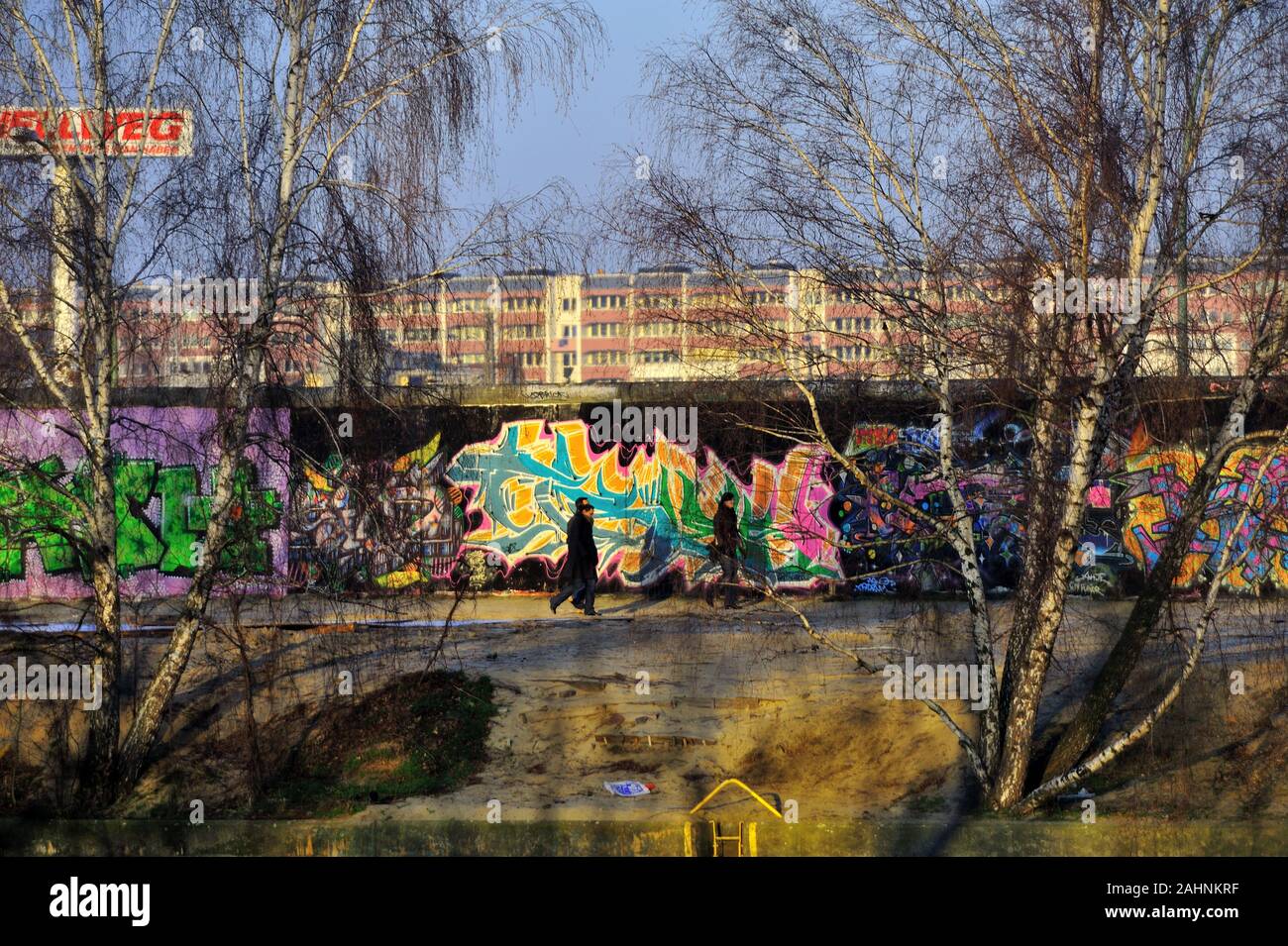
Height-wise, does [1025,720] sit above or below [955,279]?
below

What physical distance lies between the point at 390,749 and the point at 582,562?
19.7ft

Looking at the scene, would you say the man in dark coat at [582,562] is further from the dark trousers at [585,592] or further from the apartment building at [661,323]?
the apartment building at [661,323]

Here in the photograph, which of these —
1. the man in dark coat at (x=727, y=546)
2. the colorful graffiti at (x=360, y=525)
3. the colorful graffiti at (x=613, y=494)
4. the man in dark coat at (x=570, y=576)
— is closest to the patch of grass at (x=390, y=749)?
the colorful graffiti at (x=360, y=525)

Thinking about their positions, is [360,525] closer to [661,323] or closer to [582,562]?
[661,323]

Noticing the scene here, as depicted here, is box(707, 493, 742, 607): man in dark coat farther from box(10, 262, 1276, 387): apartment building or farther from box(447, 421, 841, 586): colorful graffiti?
box(10, 262, 1276, 387): apartment building

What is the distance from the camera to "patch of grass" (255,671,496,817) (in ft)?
34.5

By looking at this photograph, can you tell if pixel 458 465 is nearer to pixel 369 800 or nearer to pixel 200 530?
pixel 200 530

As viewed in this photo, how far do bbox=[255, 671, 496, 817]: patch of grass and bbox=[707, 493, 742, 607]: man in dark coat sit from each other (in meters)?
2.78

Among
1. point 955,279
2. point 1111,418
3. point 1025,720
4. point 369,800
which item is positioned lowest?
point 369,800

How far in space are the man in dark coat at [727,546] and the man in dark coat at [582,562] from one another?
1812 mm

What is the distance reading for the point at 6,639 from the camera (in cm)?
1213

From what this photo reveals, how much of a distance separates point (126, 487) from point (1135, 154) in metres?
15.8

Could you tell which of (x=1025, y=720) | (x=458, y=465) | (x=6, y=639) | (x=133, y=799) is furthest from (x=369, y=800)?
(x=458, y=465)

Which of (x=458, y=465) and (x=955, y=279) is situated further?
(x=458, y=465)
